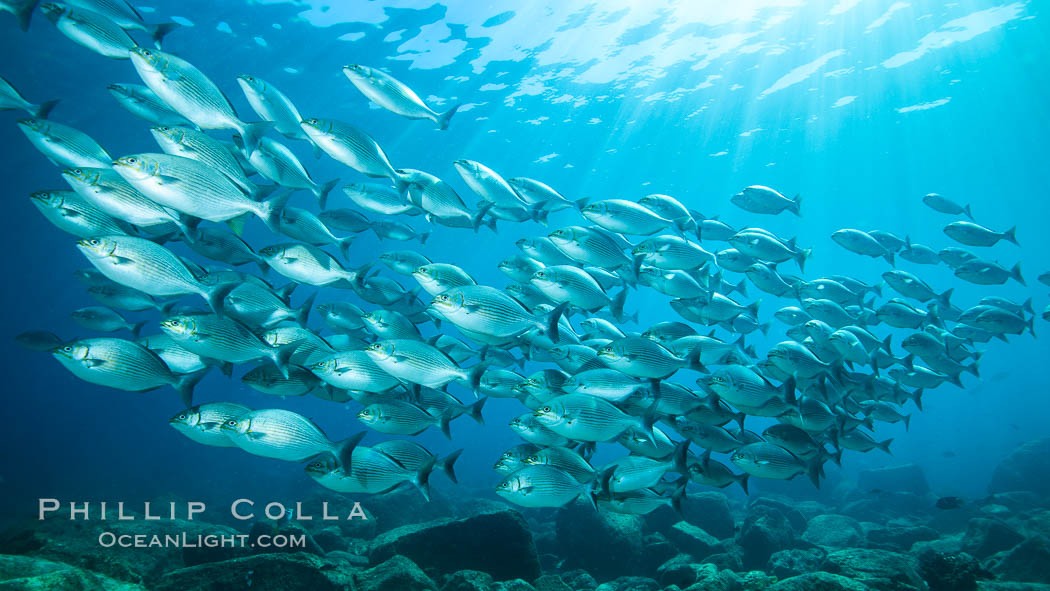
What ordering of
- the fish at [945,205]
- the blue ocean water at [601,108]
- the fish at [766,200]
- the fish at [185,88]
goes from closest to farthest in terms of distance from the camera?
1. the fish at [185,88]
2. the fish at [766,200]
3. the fish at [945,205]
4. the blue ocean water at [601,108]

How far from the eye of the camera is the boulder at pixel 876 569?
5187mm

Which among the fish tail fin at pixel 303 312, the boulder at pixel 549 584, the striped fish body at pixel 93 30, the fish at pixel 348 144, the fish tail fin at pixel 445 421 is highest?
the striped fish body at pixel 93 30

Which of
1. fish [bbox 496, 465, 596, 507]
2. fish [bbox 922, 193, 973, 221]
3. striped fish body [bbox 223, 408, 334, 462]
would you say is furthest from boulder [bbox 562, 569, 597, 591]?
fish [bbox 922, 193, 973, 221]

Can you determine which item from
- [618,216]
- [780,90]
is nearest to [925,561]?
[618,216]

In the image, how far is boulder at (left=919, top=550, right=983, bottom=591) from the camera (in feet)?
18.6

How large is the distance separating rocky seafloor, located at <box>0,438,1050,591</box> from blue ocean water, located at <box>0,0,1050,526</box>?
42.8 ft

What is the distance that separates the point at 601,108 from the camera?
77.3 feet

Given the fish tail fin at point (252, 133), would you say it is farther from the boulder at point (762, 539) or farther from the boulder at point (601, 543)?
the boulder at point (762, 539)

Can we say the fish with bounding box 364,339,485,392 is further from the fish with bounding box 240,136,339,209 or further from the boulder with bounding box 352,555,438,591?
the boulder with bounding box 352,555,438,591

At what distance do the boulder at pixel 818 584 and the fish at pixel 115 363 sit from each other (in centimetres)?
612

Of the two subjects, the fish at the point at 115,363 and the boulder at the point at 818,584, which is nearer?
the fish at the point at 115,363

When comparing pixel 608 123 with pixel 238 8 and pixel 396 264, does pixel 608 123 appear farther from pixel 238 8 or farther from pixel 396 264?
pixel 396 264

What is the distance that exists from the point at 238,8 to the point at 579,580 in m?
19.4

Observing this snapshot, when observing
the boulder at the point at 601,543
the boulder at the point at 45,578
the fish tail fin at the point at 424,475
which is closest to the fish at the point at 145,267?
the boulder at the point at 45,578
